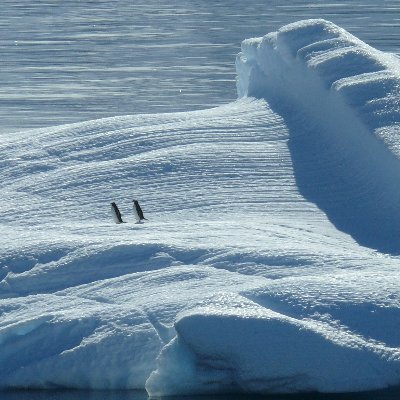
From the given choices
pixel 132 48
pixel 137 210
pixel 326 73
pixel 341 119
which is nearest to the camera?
pixel 137 210

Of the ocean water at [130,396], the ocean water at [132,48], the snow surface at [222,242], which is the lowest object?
the ocean water at [132,48]

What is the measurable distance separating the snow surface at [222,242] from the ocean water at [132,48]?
4.97 meters

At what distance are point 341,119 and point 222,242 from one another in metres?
2.45

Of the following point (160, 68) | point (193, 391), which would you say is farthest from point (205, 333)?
point (160, 68)

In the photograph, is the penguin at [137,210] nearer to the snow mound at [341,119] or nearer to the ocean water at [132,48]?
the snow mound at [341,119]

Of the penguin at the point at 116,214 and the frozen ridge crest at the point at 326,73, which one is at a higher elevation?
the frozen ridge crest at the point at 326,73

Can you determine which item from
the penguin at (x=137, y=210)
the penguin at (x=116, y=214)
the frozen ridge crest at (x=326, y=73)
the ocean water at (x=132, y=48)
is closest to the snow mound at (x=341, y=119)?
the frozen ridge crest at (x=326, y=73)

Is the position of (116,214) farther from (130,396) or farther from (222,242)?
(130,396)

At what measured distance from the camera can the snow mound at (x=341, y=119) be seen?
851cm

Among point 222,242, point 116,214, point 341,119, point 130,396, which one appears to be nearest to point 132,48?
point 341,119

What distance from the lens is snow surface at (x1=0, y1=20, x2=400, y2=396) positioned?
647cm

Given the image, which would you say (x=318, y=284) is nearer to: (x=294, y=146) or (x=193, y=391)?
(x=193, y=391)

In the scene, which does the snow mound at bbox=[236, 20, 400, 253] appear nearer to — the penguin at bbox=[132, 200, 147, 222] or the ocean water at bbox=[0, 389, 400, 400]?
the penguin at bbox=[132, 200, 147, 222]

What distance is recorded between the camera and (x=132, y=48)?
72.8ft
